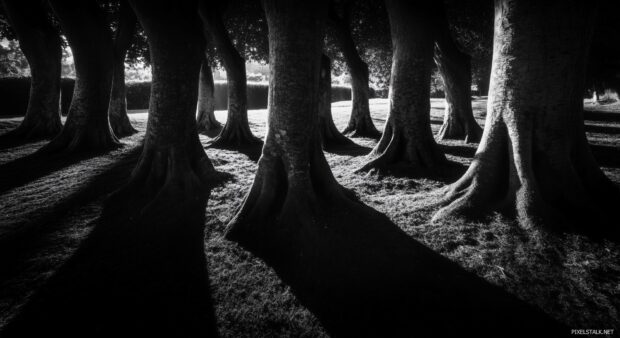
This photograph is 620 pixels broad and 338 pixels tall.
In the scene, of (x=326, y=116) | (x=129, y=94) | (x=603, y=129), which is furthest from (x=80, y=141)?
(x=129, y=94)

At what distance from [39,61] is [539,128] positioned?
54.9ft

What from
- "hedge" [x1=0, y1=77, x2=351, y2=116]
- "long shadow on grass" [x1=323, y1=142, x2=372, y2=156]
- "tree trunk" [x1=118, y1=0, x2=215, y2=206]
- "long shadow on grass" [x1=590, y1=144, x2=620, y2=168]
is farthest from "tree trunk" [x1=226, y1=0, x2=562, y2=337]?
"hedge" [x1=0, y1=77, x2=351, y2=116]

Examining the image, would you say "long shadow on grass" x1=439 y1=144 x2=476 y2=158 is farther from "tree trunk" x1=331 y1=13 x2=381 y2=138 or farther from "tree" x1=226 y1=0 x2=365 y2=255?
"tree" x1=226 y1=0 x2=365 y2=255

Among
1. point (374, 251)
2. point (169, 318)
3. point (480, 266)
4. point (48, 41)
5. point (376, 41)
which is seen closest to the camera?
point (169, 318)

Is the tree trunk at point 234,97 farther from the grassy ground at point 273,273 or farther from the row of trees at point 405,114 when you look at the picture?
the grassy ground at point 273,273

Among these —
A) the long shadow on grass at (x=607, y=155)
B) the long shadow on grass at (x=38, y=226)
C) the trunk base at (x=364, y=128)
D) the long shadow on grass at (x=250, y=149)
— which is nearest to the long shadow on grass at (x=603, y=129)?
the long shadow on grass at (x=607, y=155)

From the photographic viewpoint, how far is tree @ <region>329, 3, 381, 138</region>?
40.0 feet

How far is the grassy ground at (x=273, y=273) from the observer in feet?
9.20

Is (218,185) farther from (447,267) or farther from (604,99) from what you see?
(604,99)

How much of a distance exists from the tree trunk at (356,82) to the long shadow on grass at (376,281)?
31.4ft

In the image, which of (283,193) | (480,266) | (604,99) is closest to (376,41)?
(283,193)

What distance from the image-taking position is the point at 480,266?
3348 millimetres

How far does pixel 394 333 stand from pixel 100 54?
1208cm

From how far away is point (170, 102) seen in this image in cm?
565
